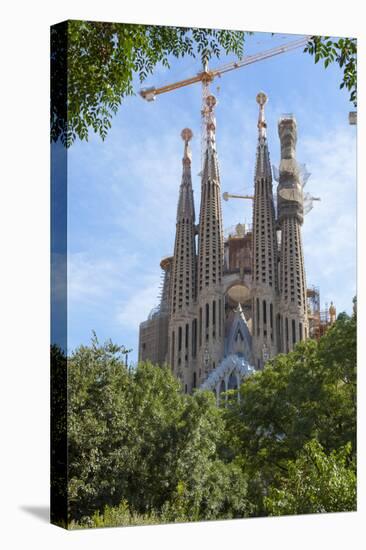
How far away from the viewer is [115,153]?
15.2 metres

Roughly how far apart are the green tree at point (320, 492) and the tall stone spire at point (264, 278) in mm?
3499

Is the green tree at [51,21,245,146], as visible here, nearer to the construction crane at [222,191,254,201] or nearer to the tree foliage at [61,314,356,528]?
the construction crane at [222,191,254,201]

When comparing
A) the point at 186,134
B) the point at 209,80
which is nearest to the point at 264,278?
the point at 186,134

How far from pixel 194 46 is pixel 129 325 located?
4606 mm

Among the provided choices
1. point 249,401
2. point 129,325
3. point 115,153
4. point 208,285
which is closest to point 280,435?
point 249,401

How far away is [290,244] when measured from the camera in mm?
19156

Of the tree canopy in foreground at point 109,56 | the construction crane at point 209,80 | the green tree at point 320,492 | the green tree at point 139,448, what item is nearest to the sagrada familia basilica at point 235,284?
the construction crane at point 209,80

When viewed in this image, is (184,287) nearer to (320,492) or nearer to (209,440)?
(209,440)

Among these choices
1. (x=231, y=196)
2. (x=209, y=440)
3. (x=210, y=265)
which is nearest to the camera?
(x=231, y=196)

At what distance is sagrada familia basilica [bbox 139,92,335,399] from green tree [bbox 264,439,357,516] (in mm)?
3192

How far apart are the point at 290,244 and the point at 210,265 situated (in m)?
1.76

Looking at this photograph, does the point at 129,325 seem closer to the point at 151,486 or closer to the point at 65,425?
the point at 65,425

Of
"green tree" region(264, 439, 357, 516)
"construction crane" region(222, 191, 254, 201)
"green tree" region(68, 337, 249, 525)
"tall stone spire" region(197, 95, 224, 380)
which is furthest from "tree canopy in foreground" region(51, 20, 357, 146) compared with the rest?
"green tree" region(264, 439, 357, 516)

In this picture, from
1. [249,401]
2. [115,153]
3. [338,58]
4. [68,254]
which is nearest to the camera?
[68,254]
